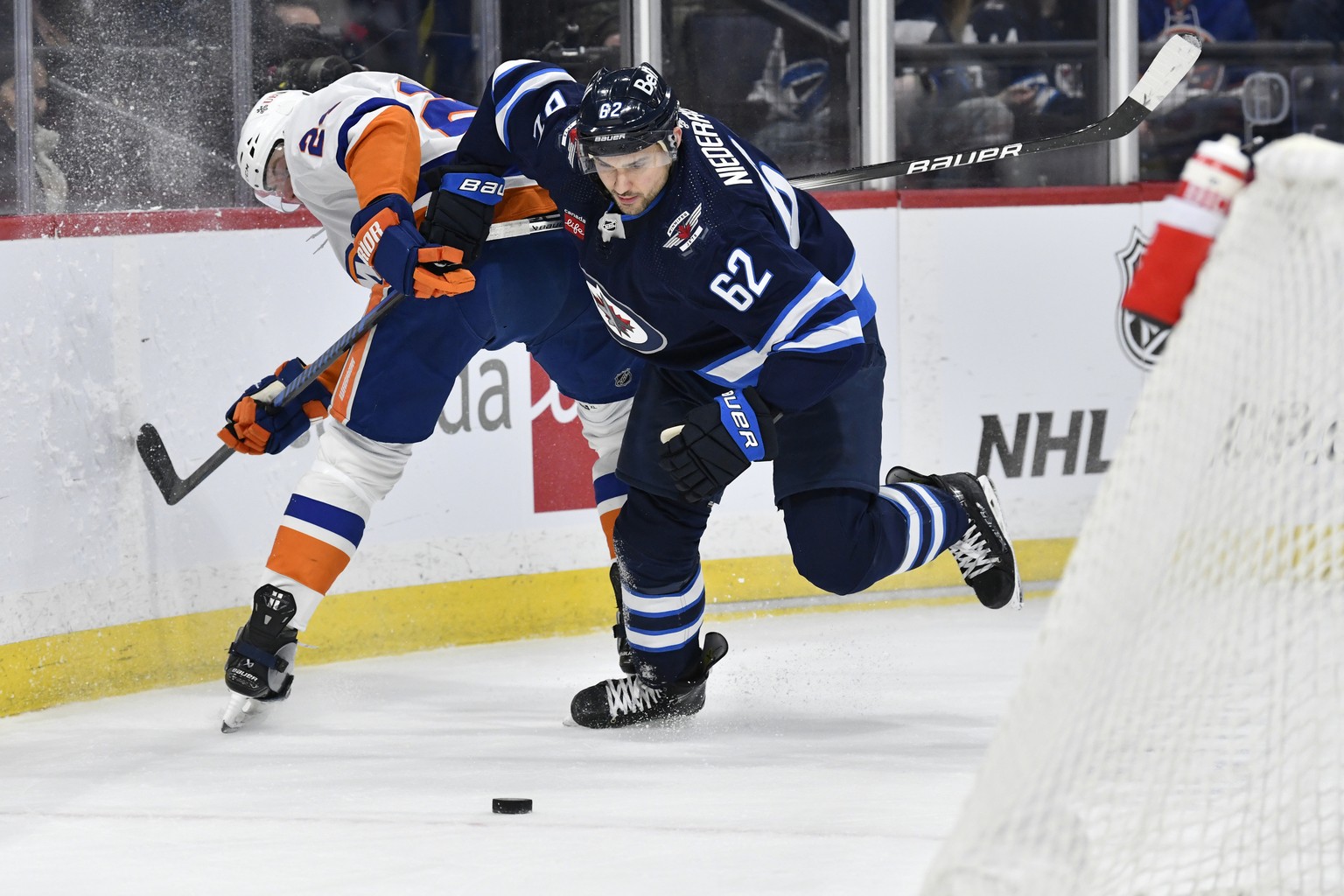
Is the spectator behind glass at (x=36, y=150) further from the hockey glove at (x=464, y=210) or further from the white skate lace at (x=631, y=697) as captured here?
the white skate lace at (x=631, y=697)

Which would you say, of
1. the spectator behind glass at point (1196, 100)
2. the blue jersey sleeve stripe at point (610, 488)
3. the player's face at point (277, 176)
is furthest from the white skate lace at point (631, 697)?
the spectator behind glass at point (1196, 100)

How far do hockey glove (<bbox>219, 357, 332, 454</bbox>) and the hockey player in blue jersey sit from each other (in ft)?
1.76

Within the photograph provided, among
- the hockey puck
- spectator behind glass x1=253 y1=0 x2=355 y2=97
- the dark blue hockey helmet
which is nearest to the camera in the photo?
the hockey puck

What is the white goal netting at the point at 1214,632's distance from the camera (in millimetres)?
1214

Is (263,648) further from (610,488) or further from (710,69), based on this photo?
(710,69)

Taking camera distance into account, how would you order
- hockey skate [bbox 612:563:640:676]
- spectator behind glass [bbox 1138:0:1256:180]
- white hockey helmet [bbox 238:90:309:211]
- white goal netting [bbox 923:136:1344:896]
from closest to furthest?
white goal netting [bbox 923:136:1344:896] → white hockey helmet [bbox 238:90:309:211] → hockey skate [bbox 612:563:640:676] → spectator behind glass [bbox 1138:0:1256:180]

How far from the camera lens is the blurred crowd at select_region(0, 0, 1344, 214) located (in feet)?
10.1

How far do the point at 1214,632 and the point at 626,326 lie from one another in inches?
48.8

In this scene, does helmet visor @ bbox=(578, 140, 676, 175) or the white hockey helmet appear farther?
the white hockey helmet

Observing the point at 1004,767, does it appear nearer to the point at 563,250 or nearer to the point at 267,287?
the point at 563,250

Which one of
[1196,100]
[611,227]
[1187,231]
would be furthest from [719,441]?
[1196,100]

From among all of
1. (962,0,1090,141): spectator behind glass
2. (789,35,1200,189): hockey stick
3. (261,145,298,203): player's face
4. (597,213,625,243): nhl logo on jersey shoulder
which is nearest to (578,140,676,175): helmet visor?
(597,213,625,243): nhl logo on jersey shoulder

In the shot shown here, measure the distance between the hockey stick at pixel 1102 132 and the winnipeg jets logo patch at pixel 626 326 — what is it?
0.51 meters

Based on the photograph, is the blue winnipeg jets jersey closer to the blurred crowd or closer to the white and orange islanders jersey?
the white and orange islanders jersey
